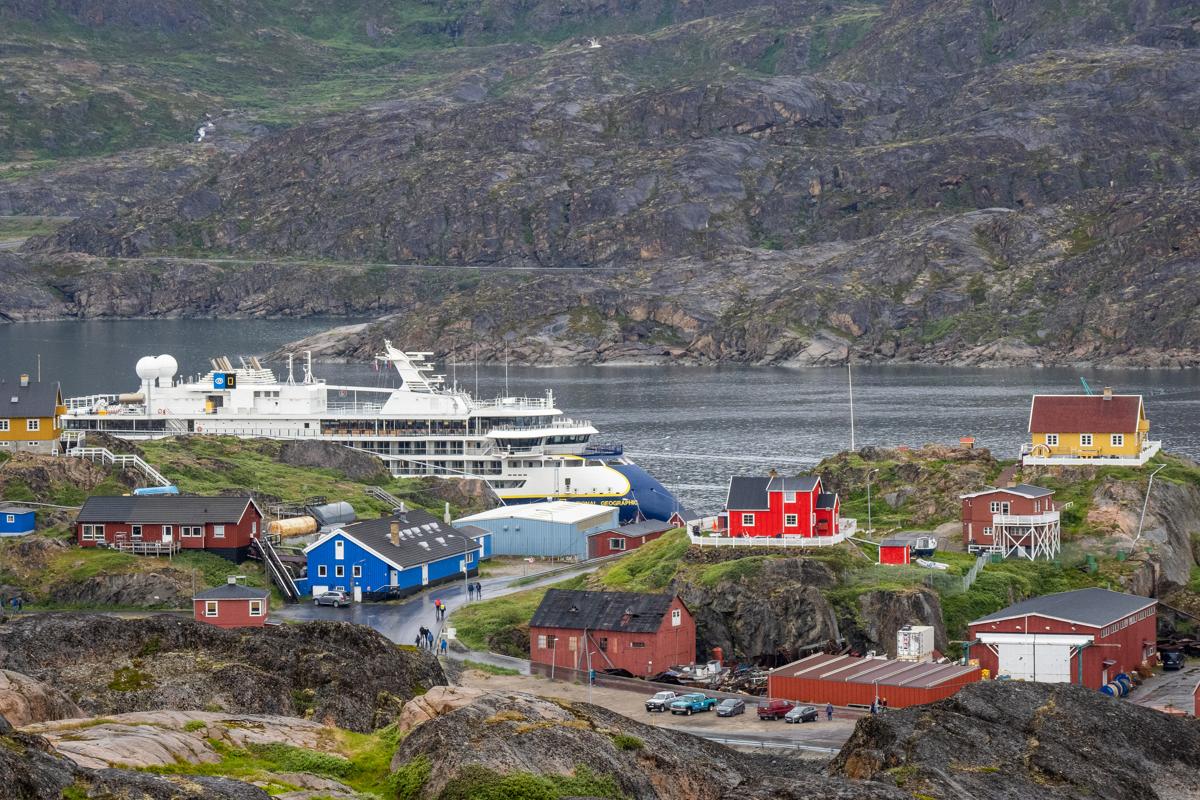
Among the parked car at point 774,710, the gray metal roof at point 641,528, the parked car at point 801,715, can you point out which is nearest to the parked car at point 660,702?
the parked car at point 774,710

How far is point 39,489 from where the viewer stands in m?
84.5

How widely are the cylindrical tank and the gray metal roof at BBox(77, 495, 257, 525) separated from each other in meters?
3.05

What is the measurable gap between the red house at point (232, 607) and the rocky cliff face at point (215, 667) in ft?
67.9

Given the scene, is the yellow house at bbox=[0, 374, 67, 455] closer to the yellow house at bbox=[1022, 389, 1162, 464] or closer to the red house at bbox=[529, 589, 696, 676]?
the red house at bbox=[529, 589, 696, 676]

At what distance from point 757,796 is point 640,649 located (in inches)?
1353

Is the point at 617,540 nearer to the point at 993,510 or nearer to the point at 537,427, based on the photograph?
the point at 993,510

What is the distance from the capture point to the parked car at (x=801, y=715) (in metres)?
56.9

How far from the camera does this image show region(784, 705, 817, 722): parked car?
5694cm

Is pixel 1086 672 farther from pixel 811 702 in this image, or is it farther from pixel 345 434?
pixel 345 434

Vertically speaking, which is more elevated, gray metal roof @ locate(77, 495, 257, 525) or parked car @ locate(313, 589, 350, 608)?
gray metal roof @ locate(77, 495, 257, 525)

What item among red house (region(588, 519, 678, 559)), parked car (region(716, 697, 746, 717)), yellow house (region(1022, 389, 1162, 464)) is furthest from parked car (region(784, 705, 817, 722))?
red house (region(588, 519, 678, 559))

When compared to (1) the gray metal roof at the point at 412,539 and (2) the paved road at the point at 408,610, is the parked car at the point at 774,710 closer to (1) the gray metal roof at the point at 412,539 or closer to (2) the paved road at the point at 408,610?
(2) the paved road at the point at 408,610

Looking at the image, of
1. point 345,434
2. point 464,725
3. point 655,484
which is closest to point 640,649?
point 464,725

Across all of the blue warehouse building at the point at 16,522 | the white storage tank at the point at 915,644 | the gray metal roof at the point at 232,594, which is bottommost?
the white storage tank at the point at 915,644
